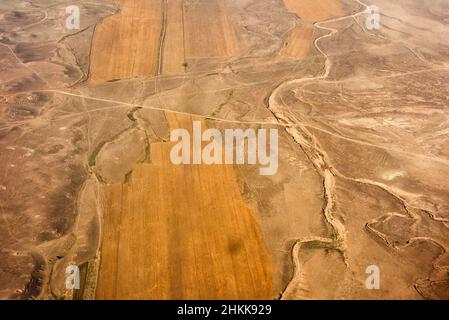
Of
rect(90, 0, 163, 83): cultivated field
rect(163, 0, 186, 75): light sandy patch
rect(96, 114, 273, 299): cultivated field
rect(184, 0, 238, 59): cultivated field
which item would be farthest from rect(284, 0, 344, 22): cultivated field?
rect(96, 114, 273, 299): cultivated field

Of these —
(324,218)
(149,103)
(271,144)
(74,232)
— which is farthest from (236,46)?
(74,232)

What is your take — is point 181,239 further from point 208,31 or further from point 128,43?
point 208,31

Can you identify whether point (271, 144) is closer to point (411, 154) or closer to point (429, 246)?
point (411, 154)

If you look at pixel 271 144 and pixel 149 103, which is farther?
pixel 149 103

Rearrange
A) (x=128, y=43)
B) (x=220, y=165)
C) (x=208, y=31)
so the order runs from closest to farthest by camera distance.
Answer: (x=220, y=165), (x=128, y=43), (x=208, y=31)

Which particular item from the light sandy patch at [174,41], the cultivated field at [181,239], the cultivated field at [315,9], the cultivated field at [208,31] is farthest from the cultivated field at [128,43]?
the cultivated field at [315,9]

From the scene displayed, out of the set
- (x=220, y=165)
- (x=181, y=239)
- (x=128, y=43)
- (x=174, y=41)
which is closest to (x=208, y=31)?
(x=174, y=41)

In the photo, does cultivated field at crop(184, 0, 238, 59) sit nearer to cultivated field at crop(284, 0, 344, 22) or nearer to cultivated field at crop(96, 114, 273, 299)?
cultivated field at crop(284, 0, 344, 22)

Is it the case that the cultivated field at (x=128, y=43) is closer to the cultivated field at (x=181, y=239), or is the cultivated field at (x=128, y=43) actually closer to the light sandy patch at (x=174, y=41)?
the light sandy patch at (x=174, y=41)
